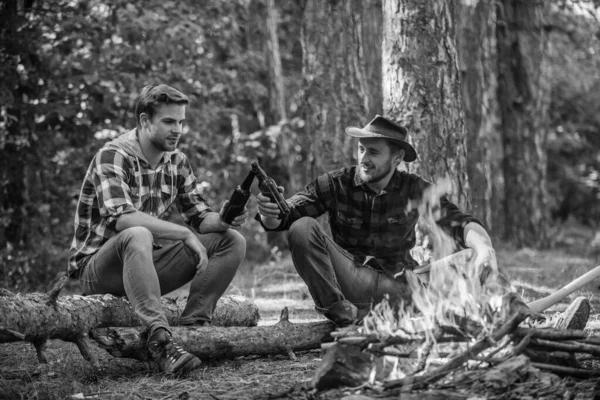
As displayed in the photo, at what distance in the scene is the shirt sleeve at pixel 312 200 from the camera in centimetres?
581

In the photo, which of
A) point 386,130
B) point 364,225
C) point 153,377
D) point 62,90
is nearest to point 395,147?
point 386,130

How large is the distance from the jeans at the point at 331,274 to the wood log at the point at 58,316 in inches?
47.8

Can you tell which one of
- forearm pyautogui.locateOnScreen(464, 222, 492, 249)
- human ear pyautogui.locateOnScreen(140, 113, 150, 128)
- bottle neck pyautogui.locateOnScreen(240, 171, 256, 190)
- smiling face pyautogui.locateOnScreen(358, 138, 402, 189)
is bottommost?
forearm pyautogui.locateOnScreen(464, 222, 492, 249)

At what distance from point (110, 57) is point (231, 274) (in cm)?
595

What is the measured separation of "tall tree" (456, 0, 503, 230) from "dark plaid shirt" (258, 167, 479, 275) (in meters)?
7.34

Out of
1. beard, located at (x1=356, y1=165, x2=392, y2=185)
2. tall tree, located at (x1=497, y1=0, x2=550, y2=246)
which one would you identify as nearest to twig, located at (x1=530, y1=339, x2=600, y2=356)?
beard, located at (x1=356, y1=165, x2=392, y2=185)

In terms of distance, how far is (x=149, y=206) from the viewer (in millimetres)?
5781

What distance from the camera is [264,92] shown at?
44.3ft

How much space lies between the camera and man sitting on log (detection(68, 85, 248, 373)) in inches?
201

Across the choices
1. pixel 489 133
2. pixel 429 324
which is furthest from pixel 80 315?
pixel 489 133

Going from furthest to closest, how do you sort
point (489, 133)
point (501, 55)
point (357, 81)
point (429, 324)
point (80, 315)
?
point (501, 55), point (489, 133), point (357, 81), point (80, 315), point (429, 324)

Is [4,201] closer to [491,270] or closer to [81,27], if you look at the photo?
[81,27]

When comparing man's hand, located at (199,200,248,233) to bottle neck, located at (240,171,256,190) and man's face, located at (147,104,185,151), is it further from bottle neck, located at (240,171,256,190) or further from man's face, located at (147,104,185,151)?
man's face, located at (147,104,185,151)

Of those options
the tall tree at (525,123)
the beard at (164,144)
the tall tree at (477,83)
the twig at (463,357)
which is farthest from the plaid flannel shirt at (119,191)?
the tall tree at (525,123)
